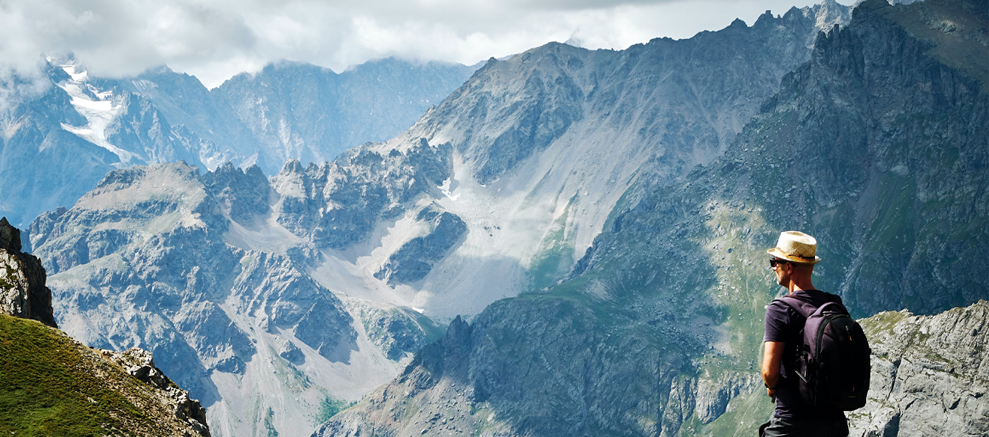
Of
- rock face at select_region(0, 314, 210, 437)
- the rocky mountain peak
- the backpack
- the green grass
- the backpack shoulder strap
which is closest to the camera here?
the backpack

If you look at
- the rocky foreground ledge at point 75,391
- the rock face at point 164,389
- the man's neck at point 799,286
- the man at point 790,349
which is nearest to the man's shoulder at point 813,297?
the man at point 790,349

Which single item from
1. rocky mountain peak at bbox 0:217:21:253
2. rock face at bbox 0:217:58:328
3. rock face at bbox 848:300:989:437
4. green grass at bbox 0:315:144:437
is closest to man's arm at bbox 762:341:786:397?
green grass at bbox 0:315:144:437

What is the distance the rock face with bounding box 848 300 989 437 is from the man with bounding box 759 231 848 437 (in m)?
168

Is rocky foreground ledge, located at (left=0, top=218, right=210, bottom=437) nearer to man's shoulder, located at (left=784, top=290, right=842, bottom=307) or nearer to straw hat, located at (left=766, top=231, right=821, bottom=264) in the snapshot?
straw hat, located at (left=766, top=231, right=821, bottom=264)

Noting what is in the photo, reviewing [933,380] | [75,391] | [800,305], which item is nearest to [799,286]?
[800,305]

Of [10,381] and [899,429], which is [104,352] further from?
[899,429]

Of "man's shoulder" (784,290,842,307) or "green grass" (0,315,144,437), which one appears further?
"green grass" (0,315,144,437)

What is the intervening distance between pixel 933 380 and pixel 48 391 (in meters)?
177

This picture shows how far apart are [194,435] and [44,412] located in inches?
293

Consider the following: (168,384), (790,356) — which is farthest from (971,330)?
(790,356)

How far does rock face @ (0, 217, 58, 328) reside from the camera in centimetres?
4853

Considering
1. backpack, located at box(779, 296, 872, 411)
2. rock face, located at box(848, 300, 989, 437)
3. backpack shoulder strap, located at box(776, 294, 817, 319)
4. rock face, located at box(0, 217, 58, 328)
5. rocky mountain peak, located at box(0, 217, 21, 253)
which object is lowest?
rock face, located at box(848, 300, 989, 437)

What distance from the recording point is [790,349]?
12445mm

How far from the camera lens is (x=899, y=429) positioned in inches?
6471
